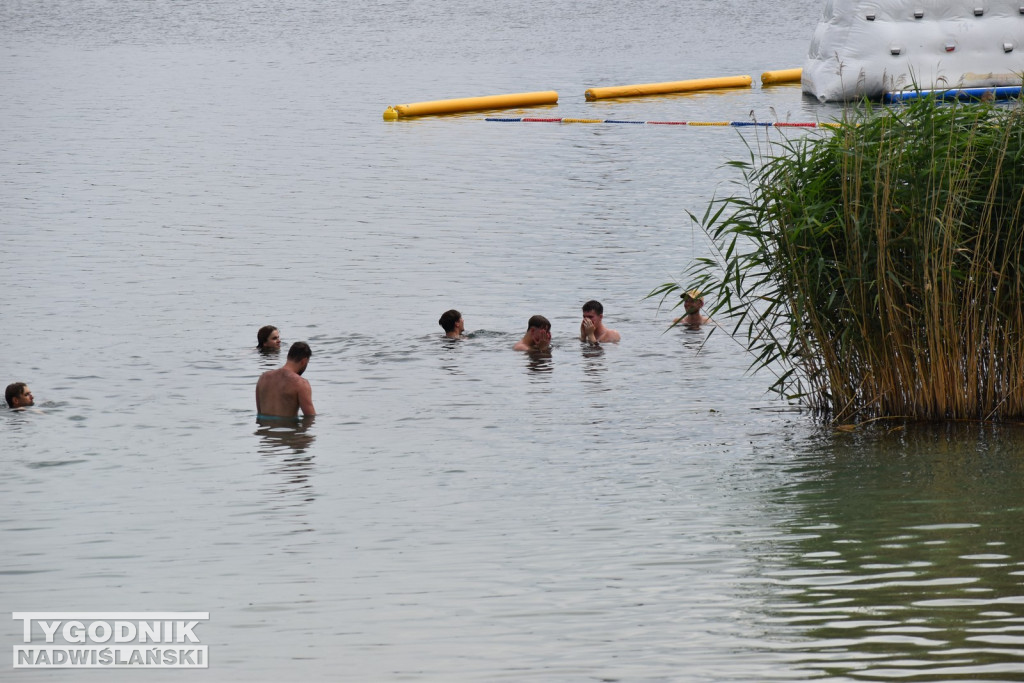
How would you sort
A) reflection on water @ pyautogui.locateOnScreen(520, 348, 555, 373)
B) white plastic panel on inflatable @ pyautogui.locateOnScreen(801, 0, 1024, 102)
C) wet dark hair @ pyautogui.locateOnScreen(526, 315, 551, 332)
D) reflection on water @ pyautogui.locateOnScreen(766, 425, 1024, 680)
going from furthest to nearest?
white plastic panel on inflatable @ pyautogui.locateOnScreen(801, 0, 1024, 102), wet dark hair @ pyautogui.locateOnScreen(526, 315, 551, 332), reflection on water @ pyautogui.locateOnScreen(520, 348, 555, 373), reflection on water @ pyautogui.locateOnScreen(766, 425, 1024, 680)

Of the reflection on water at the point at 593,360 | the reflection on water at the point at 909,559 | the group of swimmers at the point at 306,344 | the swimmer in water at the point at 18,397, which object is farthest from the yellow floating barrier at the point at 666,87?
the reflection on water at the point at 909,559

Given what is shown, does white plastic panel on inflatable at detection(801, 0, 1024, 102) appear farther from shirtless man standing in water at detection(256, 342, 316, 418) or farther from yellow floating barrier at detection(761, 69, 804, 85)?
shirtless man standing in water at detection(256, 342, 316, 418)

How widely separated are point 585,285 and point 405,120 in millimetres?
19912

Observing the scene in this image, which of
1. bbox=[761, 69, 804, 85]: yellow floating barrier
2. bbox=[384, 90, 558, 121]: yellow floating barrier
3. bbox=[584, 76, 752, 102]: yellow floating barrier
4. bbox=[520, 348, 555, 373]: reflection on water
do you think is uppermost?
bbox=[761, 69, 804, 85]: yellow floating barrier

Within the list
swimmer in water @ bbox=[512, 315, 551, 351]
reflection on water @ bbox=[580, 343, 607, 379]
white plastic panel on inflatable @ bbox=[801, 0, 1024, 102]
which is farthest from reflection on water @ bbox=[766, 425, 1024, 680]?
white plastic panel on inflatable @ bbox=[801, 0, 1024, 102]

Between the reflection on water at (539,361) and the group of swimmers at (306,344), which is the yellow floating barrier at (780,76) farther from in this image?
the reflection on water at (539,361)

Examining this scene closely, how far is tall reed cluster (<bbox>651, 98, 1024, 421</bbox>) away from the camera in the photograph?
11.5 meters

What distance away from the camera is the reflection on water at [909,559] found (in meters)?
7.22

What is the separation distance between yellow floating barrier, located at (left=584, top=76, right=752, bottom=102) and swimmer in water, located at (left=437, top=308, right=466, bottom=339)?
25.5m

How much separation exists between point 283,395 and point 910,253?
18.4ft

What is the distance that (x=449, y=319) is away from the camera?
16.8m

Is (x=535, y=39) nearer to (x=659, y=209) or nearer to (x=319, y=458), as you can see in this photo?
(x=659, y=209)

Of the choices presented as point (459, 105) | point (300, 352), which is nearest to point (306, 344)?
point (300, 352)

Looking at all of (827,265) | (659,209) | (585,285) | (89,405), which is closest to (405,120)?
(659,209)
